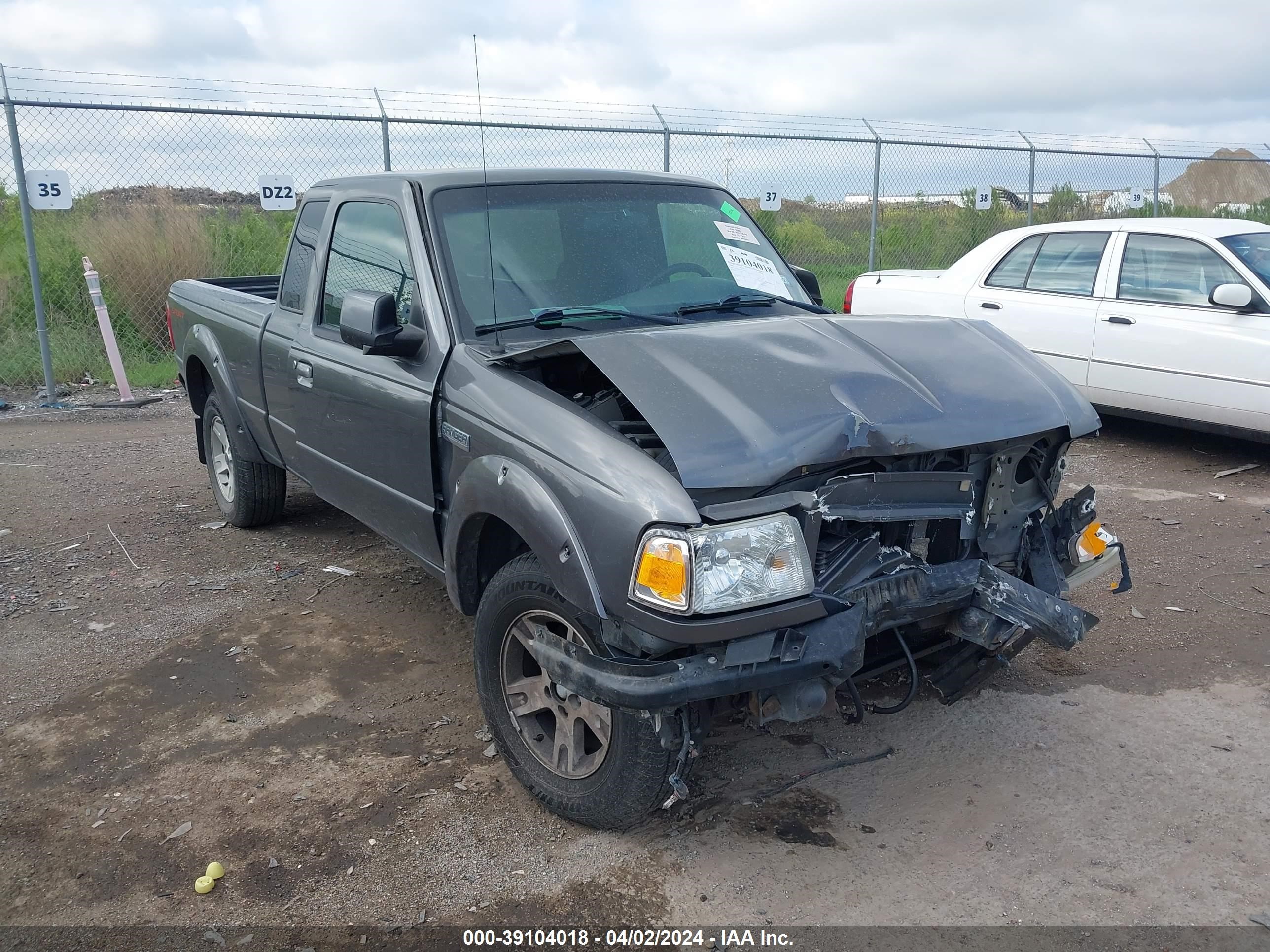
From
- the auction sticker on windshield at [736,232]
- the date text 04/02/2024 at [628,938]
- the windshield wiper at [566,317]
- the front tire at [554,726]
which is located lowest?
the date text 04/02/2024 at [628,938]

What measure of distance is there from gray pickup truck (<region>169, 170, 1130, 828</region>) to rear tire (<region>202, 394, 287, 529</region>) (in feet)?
5.02

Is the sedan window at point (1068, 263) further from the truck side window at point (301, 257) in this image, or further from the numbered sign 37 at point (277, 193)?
the numbered sign 37 at point (277, 193)

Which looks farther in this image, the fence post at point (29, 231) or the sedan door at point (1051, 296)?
the fence post at point (29, 231)

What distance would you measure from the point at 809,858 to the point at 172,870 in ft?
6.11

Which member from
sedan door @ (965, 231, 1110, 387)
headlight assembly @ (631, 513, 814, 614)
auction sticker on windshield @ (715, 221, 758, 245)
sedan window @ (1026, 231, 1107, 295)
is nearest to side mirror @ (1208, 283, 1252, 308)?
sedan door @ (965, 231, 1110, 387)

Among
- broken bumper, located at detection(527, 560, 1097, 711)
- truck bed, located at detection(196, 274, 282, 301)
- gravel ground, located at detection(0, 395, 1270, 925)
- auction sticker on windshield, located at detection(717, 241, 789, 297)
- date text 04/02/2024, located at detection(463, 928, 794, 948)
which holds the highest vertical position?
auction sticker on windshield, located at detection(717, 241, 789, 297)

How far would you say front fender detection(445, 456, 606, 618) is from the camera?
9.27ft

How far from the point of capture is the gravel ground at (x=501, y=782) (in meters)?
2.91

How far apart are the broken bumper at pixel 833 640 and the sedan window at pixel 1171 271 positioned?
498 centimetres

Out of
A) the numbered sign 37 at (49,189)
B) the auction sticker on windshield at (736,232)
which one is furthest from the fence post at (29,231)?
the auction sticker on windshield at (736,232)

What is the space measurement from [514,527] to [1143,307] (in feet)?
19.4

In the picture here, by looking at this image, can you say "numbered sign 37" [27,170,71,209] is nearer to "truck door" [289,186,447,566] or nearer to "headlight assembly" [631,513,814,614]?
"truck door" [289,186,447,566]

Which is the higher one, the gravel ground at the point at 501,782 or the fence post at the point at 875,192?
the fence post at the point at 875,192

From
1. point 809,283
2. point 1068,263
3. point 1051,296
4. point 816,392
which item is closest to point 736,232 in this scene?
point 809,283
